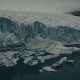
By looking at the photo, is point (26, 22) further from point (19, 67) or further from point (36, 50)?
point (19, 67)

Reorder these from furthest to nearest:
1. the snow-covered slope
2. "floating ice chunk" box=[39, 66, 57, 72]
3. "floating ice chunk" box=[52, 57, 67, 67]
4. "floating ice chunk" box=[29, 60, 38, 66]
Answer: the snow-covered slope < "floating ice chunk" box=[29, 60, 38, 66] < "floating ice chunk" box=[52, 57, 67, 67] < "floating ice chunk" box=[39, 66, 57, 72]

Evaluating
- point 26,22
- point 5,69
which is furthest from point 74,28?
point 5,69

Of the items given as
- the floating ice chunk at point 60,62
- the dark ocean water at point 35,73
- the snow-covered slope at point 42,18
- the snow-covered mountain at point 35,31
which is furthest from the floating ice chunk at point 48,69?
the snow-covered slope at point 42,18

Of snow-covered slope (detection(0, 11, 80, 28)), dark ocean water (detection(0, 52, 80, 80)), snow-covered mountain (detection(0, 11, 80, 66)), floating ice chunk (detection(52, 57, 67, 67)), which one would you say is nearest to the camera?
dark ocean water (detection(0, 52, 80, 80))

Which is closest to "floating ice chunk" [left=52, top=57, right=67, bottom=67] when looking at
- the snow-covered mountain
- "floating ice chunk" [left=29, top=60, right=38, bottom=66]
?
"floating ice chunk" [left=29, top=60, right=38, bottom=66]

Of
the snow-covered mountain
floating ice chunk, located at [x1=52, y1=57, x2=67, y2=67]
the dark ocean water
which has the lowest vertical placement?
the dark ocean water

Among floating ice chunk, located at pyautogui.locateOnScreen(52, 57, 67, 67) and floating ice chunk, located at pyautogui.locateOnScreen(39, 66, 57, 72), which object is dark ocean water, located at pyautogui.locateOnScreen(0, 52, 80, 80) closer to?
floating ice chunk, located at pyautogui.locateOnScreen(39, 66, 57, 72)

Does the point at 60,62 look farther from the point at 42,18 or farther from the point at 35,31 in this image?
the point at 42,18

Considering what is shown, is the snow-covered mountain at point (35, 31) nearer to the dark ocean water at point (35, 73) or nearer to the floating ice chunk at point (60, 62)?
the floating ice chunk at point (60, 62)

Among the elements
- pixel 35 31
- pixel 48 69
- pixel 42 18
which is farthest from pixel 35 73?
pixel 42 18

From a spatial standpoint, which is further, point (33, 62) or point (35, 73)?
point (33, 62)
